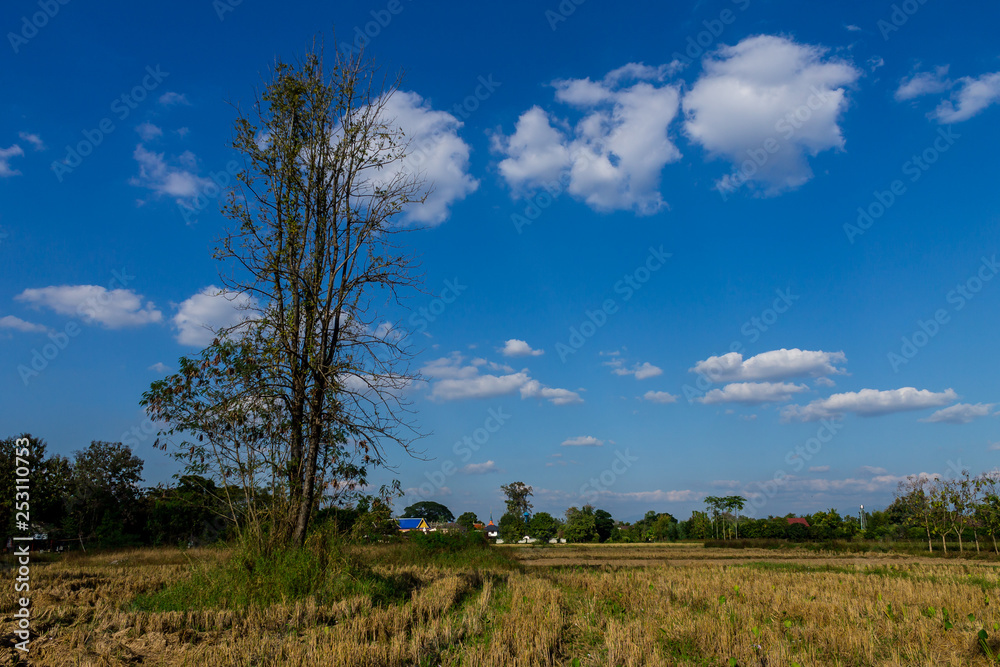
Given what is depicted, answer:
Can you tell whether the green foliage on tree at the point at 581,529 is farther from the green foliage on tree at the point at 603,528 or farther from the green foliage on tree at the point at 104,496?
the green foliage on tree at the point at 104,496

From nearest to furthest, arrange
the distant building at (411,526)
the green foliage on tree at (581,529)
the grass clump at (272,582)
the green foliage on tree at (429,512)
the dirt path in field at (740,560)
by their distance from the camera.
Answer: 1. the grass clump at (272,582)
2. the distant building at (411,526)
3. the dirt path in field at (740,560)
4. the green foliage on tree at (581,529)
5. the green foliage on tree at (429,512)

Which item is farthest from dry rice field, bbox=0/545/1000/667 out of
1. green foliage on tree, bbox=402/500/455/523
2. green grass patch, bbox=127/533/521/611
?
green foliage on tree, bbox=402/500/455/523

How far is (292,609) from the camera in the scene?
7922 mm

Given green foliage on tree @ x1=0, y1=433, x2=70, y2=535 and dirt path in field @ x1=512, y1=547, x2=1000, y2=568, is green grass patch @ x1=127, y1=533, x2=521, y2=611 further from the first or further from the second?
green foliage on tree @ x1=0, y1=433, x2=70, y2=535

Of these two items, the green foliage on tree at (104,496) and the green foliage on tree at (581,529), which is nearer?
the green foliage on tree at (104,496)

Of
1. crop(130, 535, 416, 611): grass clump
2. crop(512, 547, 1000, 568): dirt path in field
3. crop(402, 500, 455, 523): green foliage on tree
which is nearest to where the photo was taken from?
crop(130, 535, 416, 611): grass clump

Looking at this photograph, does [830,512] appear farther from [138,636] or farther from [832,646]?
[138,636]

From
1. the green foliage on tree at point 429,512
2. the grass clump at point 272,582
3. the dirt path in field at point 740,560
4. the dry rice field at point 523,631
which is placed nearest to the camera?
the dry rice field at point 523,631

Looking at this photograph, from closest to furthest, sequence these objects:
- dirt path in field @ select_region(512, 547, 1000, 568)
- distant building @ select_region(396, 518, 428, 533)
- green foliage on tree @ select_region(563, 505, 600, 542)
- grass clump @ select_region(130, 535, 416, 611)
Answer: grass clump @ select_region(130, 535, 416, 611)
distant building @ select_region(396, 518, 428, 533)
dirt path in field @ select_region(512, 547, 1000, 568)
green foliage on tree @ select_region(563, 505, 600, 542)

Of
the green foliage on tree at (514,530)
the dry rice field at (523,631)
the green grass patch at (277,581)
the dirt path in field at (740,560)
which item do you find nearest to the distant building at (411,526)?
the green grass patch at (277,581)

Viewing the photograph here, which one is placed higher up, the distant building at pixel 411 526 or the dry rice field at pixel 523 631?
the dry rice field at pixel 523 631

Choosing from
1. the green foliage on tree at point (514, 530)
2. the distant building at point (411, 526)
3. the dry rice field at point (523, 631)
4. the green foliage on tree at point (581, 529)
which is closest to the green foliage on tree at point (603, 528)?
the green foliage on tree at point (581, 529)

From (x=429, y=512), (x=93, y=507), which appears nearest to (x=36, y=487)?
(x=93, y=507)

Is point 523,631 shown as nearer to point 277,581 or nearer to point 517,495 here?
point 277,581
